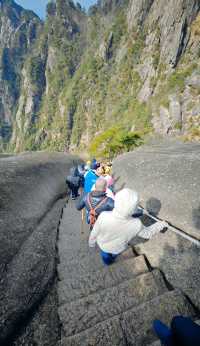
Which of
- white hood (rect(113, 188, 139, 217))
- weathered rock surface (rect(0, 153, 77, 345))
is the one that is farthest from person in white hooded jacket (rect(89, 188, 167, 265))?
weathered rock surface (rect(0, 153, 77, 345))

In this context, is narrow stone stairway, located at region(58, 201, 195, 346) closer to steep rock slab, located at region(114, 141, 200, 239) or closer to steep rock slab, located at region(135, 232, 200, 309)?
steep rock slab, located at region(135, 232, 200, 309)

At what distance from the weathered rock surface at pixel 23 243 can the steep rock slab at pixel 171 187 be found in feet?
14.8

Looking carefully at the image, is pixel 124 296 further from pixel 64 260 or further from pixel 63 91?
pixel 63 91

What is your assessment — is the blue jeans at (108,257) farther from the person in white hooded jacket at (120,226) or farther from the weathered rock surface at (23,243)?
the weathered rock surface at (23,243)

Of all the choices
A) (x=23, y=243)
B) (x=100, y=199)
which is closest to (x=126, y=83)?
(x=23, y=243)

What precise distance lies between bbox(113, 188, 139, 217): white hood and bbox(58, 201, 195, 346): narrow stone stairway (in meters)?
1.36

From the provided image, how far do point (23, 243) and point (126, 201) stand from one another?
15.1 ft

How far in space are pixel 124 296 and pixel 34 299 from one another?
1.93 meters

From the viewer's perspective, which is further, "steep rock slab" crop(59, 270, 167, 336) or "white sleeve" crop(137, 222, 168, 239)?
"white sleeve" crop(137, 222, 168, 239)

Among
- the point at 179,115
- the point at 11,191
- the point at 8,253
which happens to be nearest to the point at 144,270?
the point at 8,253

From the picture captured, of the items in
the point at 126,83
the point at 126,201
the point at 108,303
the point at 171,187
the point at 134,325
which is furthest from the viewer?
the point at 126,83

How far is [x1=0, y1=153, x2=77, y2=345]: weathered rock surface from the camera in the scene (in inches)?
151

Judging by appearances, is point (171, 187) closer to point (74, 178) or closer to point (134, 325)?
point (74, 178)

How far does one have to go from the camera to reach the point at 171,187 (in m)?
9.90
